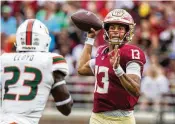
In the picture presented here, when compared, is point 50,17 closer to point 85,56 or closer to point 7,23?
point 7,23

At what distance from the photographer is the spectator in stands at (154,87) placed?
12984 millimetres

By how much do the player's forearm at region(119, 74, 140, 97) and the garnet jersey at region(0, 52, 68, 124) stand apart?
58 centimetres

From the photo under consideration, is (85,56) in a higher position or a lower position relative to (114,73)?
higher

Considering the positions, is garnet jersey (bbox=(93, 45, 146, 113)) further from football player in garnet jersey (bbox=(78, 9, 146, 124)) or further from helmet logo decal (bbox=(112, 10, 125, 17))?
helmet logo decal (bbox=(112, 10, 125, 17))

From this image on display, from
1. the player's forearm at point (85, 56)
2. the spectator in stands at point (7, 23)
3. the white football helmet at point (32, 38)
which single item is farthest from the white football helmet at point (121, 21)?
the spectator in stands at point (7, 23)

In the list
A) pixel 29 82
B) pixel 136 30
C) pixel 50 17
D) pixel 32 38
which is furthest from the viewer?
pixel 50 17

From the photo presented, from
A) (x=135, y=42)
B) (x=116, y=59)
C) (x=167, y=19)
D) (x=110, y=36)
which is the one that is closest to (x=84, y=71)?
(x=110, y=36)

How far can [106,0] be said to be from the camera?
15438 millimetres

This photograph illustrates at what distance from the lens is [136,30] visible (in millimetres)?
14688

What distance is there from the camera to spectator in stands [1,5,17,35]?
49.2 ft

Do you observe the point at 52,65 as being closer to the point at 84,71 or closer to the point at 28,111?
the point at 28,111

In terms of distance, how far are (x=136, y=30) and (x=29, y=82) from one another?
8.25 m

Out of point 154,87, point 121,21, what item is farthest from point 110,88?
point 154,87

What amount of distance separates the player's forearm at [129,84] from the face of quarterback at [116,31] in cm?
59
